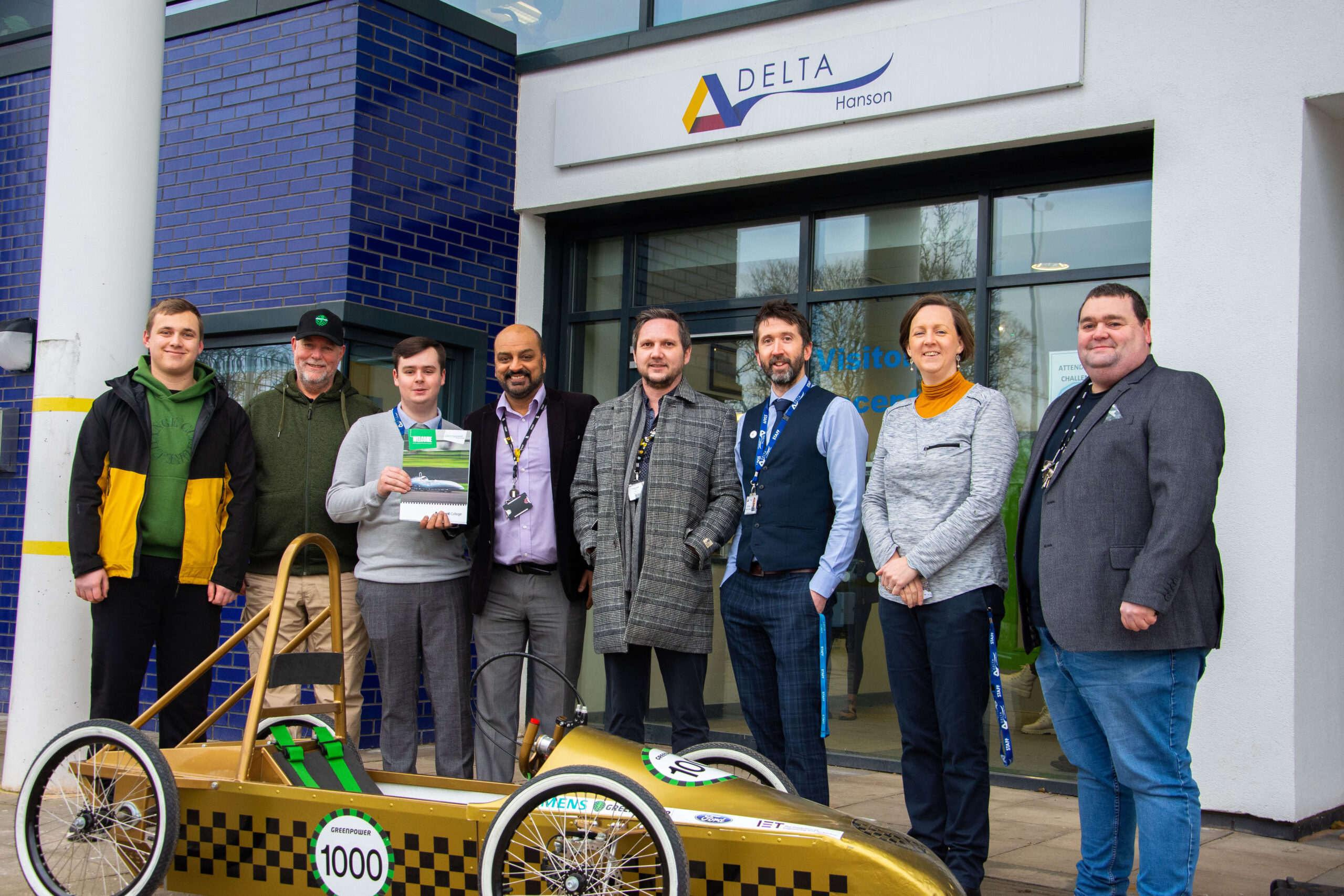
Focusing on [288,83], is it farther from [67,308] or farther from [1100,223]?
[1100,223]

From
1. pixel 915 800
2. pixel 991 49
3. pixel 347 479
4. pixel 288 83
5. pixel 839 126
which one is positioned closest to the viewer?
pixel 915 800

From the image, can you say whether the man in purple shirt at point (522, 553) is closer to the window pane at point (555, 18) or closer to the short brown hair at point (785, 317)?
the short brown hair at point (785, 317)

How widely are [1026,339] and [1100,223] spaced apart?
0.67 m

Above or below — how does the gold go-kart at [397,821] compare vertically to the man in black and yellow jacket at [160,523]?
below

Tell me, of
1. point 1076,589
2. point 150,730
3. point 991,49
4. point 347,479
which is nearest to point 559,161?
point 991,49

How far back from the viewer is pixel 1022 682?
20.0 feet

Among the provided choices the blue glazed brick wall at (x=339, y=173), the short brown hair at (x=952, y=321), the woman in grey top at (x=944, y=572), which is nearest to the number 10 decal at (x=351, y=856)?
the woman in grey top at (x=944, y=572)

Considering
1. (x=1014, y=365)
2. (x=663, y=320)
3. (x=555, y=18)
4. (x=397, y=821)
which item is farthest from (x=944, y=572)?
(x=555, y=18)

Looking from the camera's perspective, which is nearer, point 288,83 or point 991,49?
point 991,49

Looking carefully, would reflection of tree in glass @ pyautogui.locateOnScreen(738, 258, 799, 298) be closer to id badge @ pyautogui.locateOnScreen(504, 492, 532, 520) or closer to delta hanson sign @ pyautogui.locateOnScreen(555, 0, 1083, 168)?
delta hanson sign @ pyautogui.locateOnScreen(555, 0, 1083, 168)

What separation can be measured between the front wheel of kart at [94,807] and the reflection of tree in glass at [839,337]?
4.21m

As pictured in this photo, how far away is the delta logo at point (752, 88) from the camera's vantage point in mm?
6145

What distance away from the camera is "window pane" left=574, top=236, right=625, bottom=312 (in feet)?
24.8

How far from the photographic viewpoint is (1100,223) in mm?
5852
